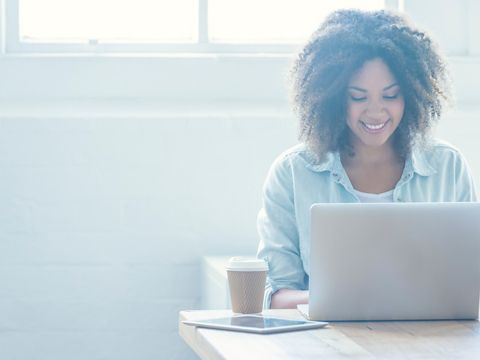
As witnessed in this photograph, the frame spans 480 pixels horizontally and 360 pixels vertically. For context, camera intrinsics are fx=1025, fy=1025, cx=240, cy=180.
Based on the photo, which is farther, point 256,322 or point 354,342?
point 256,322

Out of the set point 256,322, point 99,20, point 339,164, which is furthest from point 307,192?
point 99,20

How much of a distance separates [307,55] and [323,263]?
92cm

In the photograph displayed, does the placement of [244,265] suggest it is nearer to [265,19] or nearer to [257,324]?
[257,324]

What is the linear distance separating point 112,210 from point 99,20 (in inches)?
26.8

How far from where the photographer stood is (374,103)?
2551 mm

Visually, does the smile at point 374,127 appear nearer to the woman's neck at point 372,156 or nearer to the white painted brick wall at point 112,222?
the woman's neck at point 372,156

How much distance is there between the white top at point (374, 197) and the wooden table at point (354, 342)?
2.22ft

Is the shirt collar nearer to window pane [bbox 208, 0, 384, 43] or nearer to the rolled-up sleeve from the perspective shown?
the rolled-up sleeve

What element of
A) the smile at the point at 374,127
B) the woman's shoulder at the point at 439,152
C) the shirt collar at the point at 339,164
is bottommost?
the shirt collar at the point at 339,164

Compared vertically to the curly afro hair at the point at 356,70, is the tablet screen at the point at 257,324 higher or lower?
lower

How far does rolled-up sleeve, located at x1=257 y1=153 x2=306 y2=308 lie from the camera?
8.15ft

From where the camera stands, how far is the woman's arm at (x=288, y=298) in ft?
7.60

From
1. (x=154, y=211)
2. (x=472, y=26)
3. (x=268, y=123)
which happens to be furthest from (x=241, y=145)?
(x=472, y=26)

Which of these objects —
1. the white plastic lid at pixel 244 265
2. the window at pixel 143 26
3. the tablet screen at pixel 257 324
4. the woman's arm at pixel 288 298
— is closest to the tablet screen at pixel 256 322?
the tablet screen at pixel 257 324
